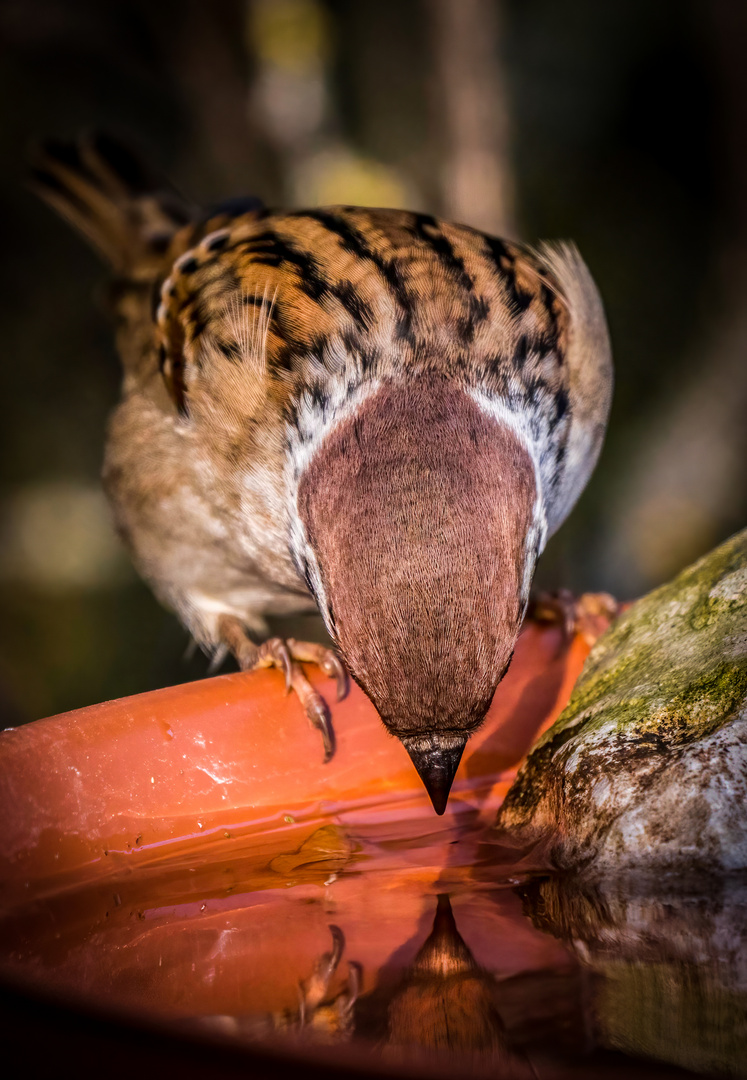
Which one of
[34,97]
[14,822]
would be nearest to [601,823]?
[14,822]

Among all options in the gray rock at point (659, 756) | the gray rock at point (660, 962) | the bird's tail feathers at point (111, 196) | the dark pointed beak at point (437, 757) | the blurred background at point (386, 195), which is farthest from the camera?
the blurred background at point (386, 195)

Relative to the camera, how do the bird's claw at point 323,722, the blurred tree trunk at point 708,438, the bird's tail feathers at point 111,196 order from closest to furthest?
the bird's claw at point 323,722, the bird's tail feathers at point 111,196, the blurred tree trunk at point 708,438

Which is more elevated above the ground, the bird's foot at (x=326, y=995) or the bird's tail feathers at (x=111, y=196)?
the bird's tail feathers at (x=111, y=196)

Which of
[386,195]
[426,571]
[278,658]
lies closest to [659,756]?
[426,571]

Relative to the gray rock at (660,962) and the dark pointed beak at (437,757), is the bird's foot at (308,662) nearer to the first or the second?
the dark pointed beak at (437,757)

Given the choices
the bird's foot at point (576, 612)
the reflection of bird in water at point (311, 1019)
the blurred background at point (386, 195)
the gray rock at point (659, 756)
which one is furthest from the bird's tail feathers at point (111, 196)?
the reflection of bird in water at point (311, 1019)

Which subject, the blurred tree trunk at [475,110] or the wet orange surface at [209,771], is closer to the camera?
the wet orange surface at [209,771]
